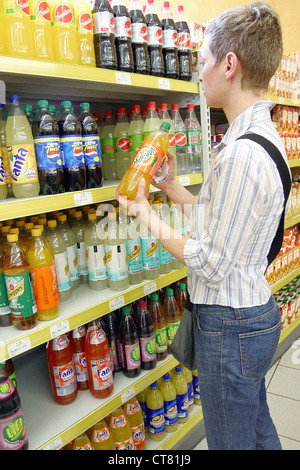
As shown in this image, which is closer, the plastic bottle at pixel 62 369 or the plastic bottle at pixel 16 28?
the plastic bottle at pixel 16 28

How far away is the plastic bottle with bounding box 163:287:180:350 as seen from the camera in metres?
2.01

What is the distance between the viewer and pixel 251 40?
3.67ft

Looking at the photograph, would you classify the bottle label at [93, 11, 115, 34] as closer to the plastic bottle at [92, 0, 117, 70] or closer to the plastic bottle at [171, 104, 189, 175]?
the plastic bottle at [92, 0, 117, 70]

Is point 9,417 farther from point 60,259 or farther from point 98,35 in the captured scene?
point 98,35

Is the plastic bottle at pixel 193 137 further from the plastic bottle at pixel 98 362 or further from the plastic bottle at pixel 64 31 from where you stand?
the plastic bottle at pixel 98 362

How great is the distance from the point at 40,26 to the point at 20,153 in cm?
46

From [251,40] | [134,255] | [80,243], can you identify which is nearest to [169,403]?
[134,255]

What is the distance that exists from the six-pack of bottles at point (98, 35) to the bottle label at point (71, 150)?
0.28m

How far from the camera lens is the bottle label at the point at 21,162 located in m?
1.26

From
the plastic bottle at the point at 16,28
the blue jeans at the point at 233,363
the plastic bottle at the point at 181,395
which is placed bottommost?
the plastic bottle at the point at 181,395

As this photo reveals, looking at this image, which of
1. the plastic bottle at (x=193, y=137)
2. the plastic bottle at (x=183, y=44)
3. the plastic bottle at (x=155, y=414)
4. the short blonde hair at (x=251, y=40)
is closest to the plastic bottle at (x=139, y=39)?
the plastic bottle at (x=183, y=44)

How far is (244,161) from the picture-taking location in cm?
102

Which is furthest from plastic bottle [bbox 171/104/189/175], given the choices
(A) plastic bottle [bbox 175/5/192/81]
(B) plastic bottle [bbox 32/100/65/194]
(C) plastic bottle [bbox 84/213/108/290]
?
(B) plastic bottle [bbox 32/100/65/194]
